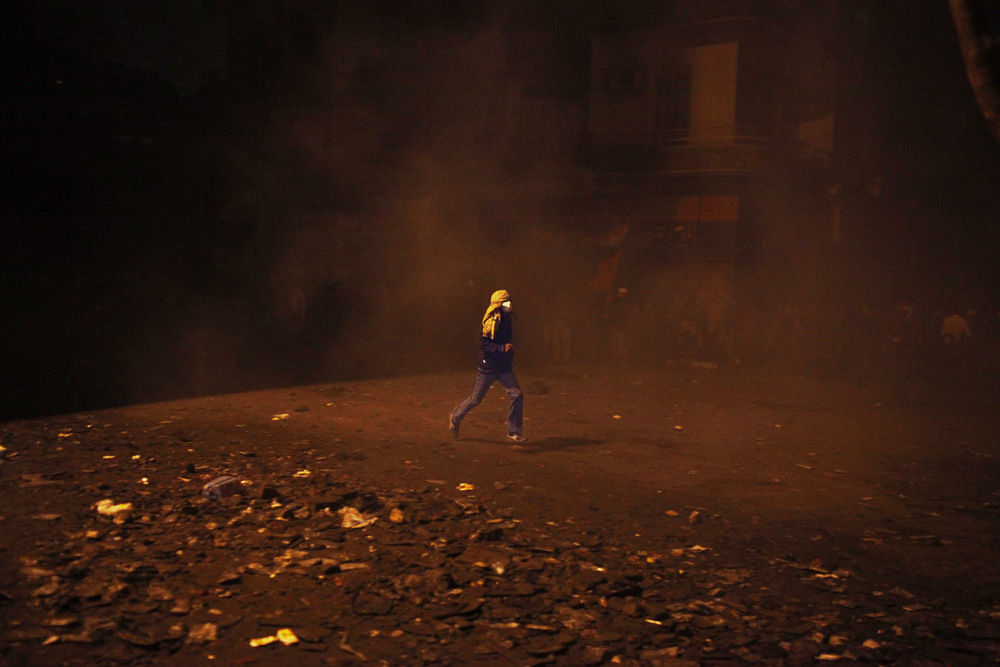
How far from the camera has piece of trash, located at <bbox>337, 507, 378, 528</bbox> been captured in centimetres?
530

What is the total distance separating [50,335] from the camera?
15.5 meters

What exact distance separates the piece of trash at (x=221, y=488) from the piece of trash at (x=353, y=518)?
91 cm

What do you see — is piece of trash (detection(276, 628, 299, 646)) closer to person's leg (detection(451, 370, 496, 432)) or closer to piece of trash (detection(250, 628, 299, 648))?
piece of trash (detection(250, 628, 299, 648))

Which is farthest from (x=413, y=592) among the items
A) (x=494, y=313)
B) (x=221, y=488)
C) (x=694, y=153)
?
(x=694, y=153)

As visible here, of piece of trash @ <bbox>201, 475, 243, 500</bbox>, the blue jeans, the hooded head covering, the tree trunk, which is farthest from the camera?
the blue jeans

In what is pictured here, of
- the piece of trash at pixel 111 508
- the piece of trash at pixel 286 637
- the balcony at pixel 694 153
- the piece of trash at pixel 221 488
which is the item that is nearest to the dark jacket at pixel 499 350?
the piece of trash at pixel 221 488

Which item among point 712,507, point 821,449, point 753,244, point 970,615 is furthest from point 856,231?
point 970,615

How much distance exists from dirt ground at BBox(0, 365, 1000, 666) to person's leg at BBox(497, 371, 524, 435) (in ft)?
0.67

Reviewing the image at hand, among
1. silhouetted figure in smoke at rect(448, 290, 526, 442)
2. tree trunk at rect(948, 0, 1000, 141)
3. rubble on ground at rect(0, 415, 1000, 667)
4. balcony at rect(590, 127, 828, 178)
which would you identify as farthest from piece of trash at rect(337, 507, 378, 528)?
balcony at rect(590, 127, 828, 178)

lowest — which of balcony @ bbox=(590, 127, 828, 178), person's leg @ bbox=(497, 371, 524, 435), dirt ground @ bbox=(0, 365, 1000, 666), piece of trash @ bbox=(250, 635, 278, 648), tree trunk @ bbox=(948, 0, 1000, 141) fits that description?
piece of trash @ bbox=(250, 635, 278, 648)

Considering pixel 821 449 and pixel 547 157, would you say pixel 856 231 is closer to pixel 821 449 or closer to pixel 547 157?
pixel 547 157

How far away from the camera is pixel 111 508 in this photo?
547cm

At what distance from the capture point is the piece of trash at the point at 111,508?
5.40m

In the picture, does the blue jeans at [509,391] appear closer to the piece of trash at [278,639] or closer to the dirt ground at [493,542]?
the dirt ground at [493,542]
